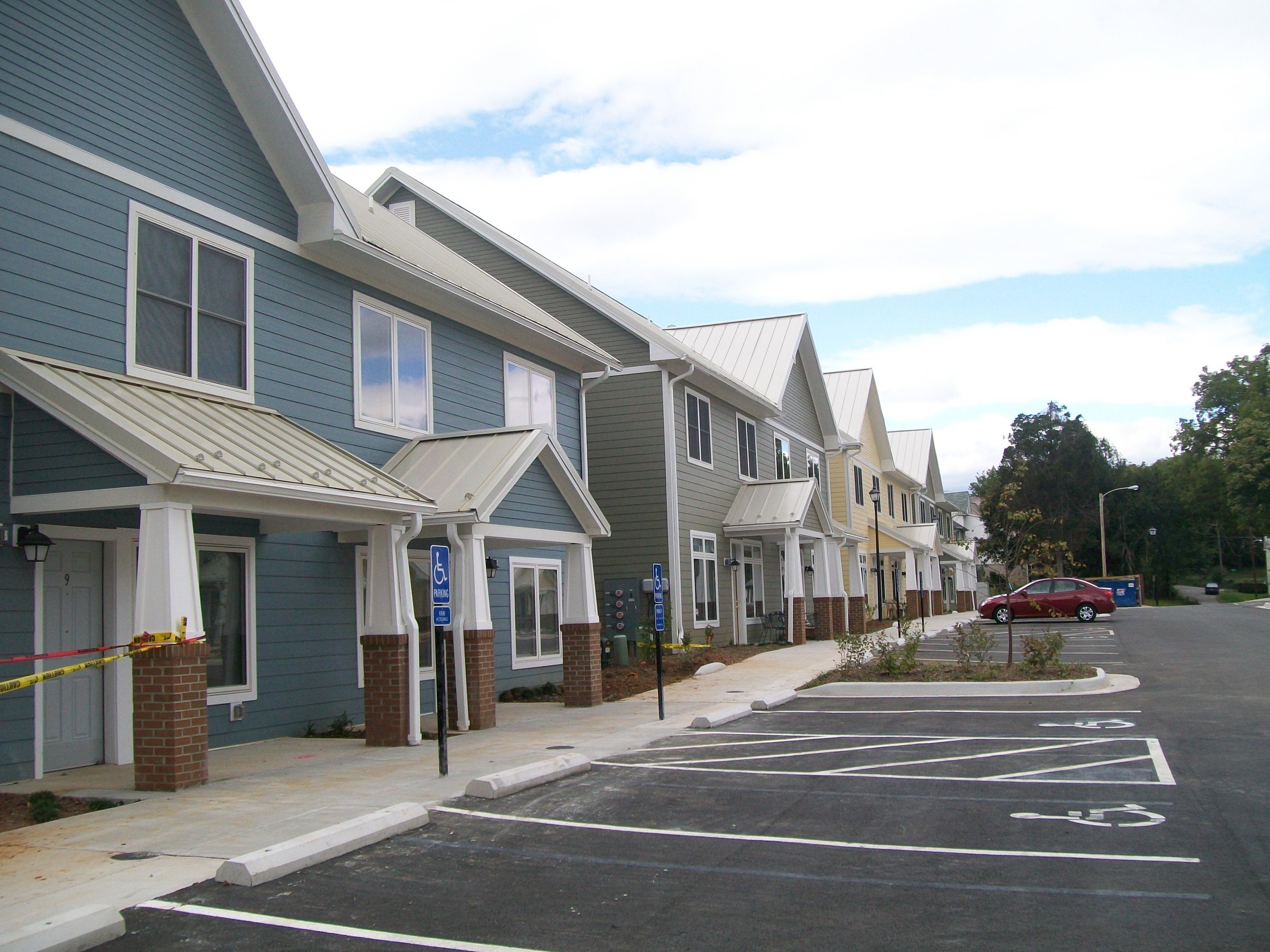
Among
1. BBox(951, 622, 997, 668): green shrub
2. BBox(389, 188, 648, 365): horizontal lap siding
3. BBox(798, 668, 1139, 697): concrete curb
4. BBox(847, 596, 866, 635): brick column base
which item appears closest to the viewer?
BBox(798, 668, 1139, 697): concrete curb

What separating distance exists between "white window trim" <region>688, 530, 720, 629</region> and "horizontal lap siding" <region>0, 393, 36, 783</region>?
51.9ft

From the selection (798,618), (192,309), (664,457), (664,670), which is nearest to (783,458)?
(798,618)

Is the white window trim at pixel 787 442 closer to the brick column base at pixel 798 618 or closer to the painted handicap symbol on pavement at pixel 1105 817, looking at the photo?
the brick column base at pixel 798 618

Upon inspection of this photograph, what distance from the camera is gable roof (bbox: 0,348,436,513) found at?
944 cm

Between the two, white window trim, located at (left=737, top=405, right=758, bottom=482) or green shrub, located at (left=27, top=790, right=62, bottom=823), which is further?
white window trim, located at (left=737, top=405, right=758, bottom=482)

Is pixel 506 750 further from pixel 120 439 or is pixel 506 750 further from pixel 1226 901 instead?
pixel 1226 901

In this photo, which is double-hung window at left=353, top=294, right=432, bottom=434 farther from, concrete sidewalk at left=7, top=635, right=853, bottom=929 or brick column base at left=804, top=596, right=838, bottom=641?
brick column base at left=804, top=596, right=838, bottom=641

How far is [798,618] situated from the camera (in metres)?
28.4

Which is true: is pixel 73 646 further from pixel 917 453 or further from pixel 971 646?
pixel 917 453

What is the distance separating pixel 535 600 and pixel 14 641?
10.1m

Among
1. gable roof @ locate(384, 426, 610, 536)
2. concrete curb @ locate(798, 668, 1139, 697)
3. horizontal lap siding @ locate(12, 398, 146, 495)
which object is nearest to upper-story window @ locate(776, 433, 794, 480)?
concrete curb @ locate(798, 668, 1139, 697)

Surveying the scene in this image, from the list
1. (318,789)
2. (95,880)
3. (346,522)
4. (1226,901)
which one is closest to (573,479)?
(346,522)

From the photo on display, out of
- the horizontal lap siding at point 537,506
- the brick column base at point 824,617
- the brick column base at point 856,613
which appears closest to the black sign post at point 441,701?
the horizontal lap siding at point 537,506

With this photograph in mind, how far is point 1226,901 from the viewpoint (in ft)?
20.1
